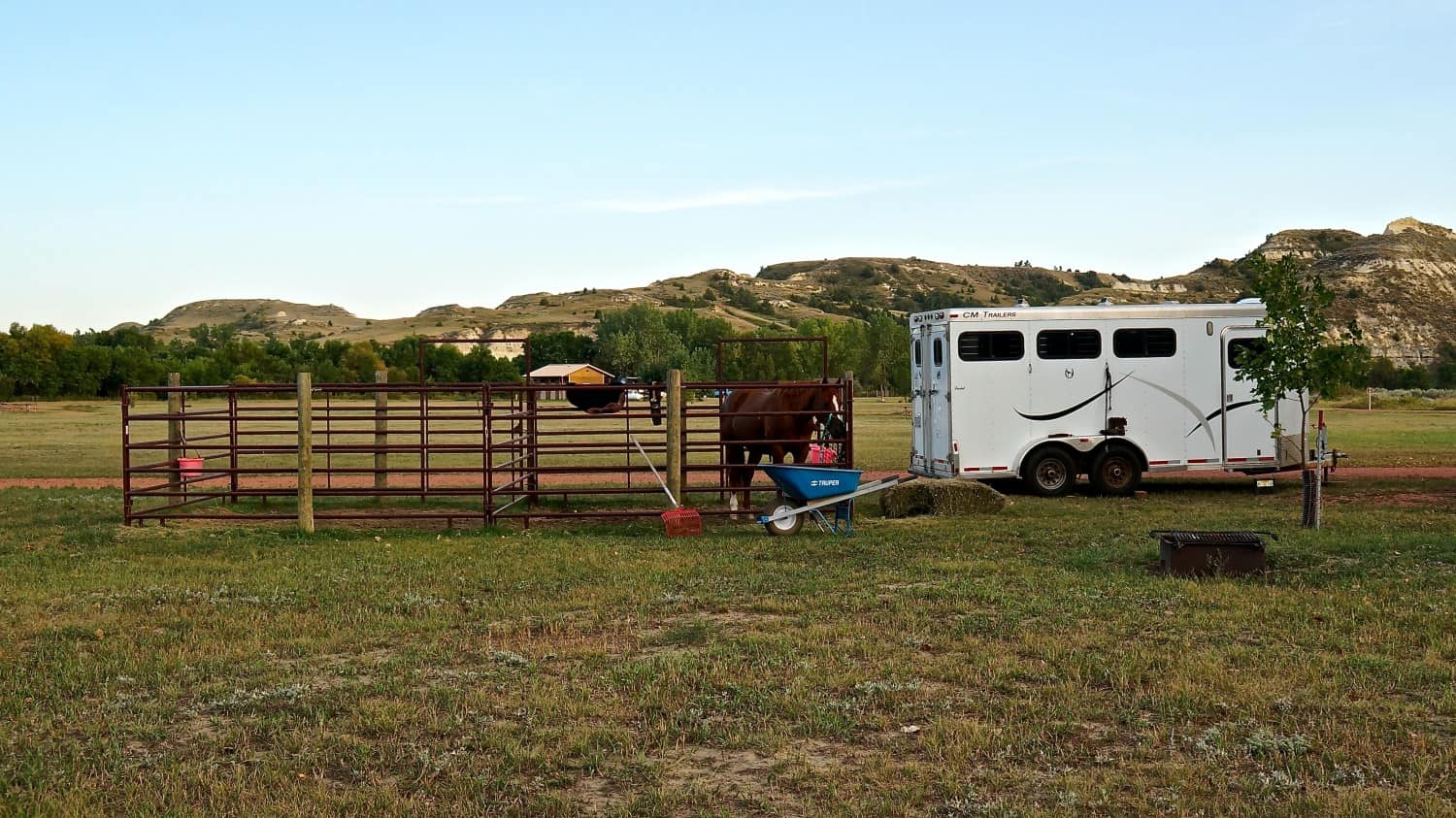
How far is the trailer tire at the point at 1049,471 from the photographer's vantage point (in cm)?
1812

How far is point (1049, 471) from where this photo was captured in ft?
59.8

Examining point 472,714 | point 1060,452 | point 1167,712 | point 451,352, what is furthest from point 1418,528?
point 451,352

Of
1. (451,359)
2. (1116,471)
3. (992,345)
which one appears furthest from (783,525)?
(451,359)

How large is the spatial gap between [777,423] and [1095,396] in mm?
5335

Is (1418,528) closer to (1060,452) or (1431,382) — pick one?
(1060,452)

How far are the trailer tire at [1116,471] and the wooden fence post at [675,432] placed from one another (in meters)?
7.03

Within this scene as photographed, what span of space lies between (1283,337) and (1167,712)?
878cm

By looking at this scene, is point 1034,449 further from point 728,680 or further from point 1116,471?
point 728,680

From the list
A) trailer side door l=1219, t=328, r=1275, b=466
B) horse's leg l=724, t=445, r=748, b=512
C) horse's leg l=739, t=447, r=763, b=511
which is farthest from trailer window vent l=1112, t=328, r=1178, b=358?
horse's leg l=724, t=445, r=748, b=512

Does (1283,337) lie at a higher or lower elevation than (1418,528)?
higher

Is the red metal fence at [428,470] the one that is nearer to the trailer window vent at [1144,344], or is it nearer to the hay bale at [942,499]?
the hay bale at [942,499]

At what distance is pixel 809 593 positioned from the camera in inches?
386

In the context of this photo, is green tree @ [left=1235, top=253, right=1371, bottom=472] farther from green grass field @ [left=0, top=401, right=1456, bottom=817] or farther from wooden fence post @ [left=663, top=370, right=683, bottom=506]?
wooden fence post @ [left=663, top=370, right=683, bottom=506]

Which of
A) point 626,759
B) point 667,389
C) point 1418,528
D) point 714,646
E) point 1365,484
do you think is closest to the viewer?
point 626,759
